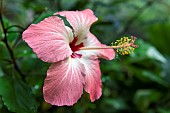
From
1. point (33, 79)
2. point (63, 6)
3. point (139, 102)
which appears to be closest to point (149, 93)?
point (139, 102)

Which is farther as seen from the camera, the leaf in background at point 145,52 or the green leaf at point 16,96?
the leaf in background at point 145,52

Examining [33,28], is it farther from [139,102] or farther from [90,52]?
[139,102]

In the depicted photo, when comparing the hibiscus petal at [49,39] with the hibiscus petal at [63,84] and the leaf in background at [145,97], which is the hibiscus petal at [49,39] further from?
the leaf in background at [145,97]

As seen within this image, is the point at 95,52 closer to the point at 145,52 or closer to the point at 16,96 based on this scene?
the point at 16,96

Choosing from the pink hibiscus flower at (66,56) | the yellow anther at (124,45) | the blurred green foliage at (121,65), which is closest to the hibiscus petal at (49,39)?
the pink hibiscus flower at (66,56)

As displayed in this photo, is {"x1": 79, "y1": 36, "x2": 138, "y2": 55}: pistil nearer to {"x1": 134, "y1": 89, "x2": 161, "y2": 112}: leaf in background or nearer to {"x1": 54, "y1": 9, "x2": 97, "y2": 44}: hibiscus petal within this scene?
{"x1": 54, "y1": 9, "x2": 97, "y2": 44}: hibiscus petal

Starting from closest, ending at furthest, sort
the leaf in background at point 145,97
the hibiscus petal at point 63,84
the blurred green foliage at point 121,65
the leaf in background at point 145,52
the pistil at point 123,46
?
the hibiscus petal at point 63,84 < the pistil at point 123,46 < the blurred green foliage at point 121,65 < the leaf in background at point 145,52 < the leaf in background at point 145,97
